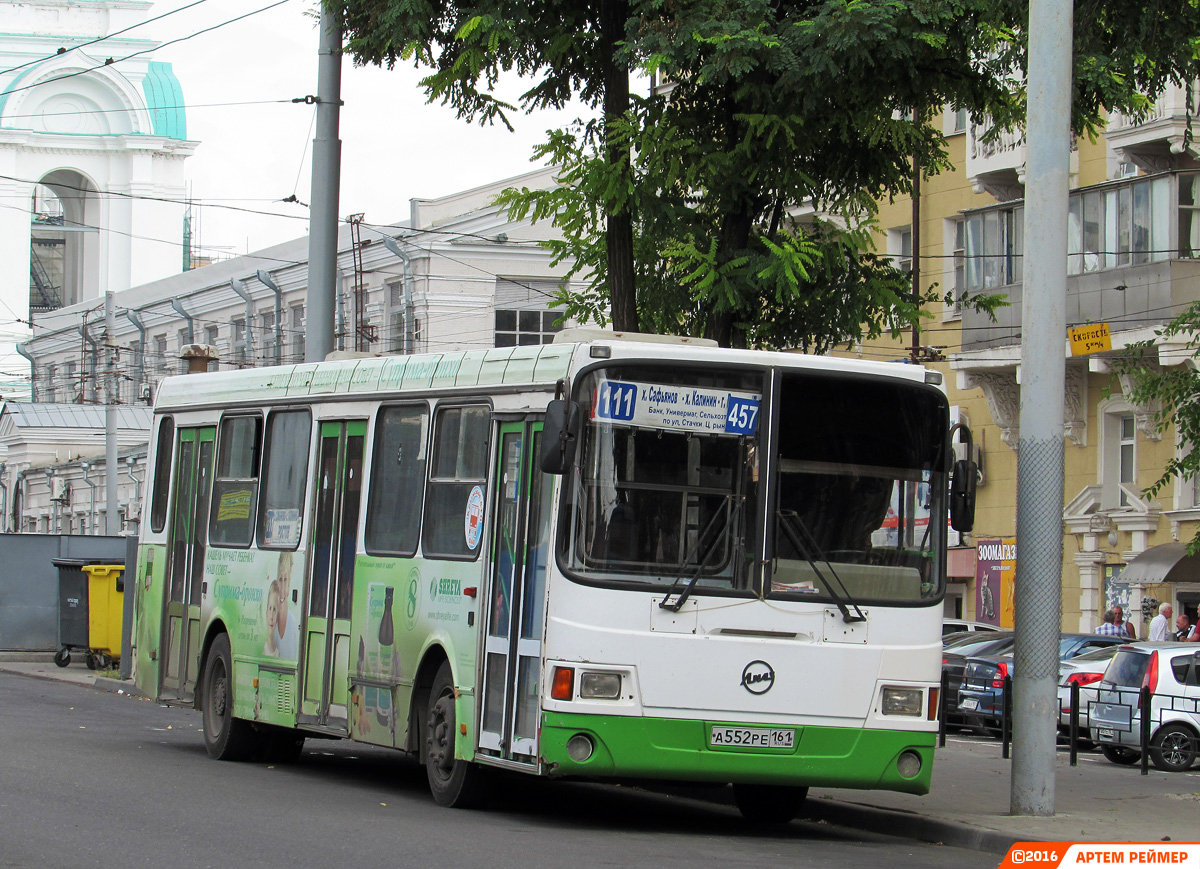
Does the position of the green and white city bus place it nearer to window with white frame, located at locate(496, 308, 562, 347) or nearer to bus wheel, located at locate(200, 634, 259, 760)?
bus wheel, located at locate(200, 634, 259, 760)

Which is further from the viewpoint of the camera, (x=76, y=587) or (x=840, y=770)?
(x=76, y=587)

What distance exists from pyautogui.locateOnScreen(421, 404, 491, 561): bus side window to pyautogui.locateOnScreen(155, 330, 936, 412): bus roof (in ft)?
0.86

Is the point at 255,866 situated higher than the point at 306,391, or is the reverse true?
the point at 306,391

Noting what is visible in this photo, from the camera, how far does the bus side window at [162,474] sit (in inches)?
681

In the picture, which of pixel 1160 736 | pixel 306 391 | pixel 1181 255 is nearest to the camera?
pixel 306 391

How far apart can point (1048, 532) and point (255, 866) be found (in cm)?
607

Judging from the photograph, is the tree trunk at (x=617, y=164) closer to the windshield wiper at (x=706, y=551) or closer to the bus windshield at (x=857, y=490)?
the bus windshield at (x=857, y=490)

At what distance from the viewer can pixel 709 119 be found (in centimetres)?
1591

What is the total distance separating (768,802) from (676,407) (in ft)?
10.5

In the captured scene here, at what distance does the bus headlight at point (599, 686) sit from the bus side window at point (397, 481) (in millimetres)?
2422

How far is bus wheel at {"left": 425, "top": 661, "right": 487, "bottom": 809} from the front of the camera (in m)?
12.2

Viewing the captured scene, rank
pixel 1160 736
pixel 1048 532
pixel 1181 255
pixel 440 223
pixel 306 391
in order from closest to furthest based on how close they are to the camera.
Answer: pixel 1048 532 < pixel 306 391 < pixel 1160 736 < pixel 1181 255 < pixel 440 223

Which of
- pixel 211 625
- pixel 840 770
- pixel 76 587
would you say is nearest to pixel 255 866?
pixel 840 770

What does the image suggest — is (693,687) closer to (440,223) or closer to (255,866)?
(255,866)
